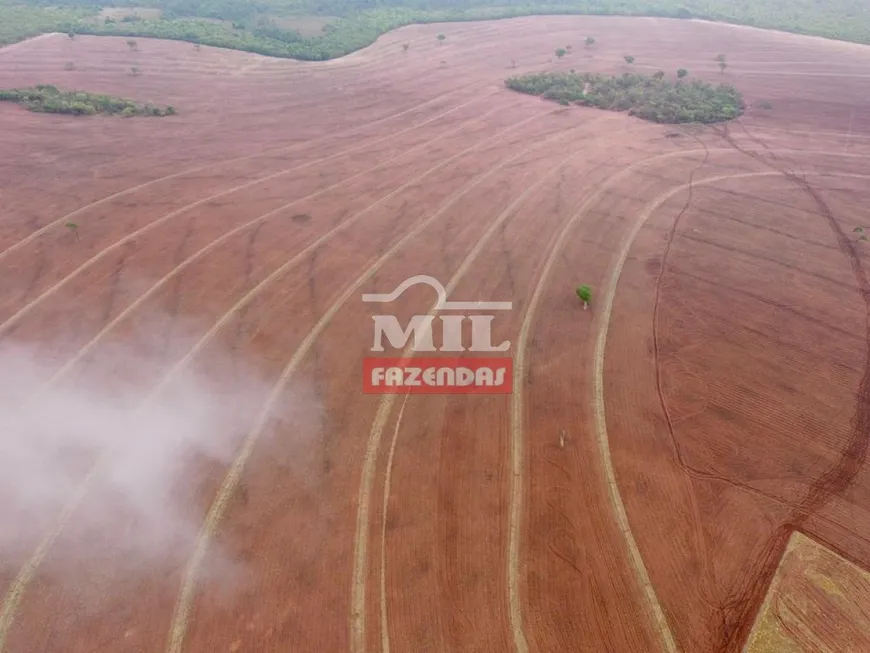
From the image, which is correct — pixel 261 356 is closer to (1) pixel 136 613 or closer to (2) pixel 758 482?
(1) pixel 136 613

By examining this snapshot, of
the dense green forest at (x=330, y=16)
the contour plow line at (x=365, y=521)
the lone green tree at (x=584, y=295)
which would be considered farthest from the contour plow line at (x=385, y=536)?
the dense green forest at (x=330, y=16)

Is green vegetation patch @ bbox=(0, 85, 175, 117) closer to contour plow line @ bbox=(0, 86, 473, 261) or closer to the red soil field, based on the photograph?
the red soil field

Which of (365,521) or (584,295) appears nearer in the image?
(365,521)

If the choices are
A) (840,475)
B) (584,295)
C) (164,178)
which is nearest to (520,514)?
(840,475)

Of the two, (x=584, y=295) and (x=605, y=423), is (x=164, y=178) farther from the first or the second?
(x=605, y=423)

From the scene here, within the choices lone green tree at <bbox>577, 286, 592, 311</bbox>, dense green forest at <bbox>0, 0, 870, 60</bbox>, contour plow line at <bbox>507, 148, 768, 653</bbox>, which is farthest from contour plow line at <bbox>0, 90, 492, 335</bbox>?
dense green forest at <bbox>0, 0, 870, 60</bbox>
